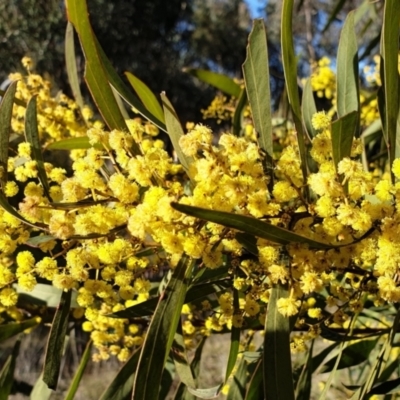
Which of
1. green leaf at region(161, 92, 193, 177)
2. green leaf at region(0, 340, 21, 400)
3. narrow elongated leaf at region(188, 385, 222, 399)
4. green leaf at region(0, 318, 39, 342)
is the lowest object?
green leaf at region(0, 340, 21, 400)

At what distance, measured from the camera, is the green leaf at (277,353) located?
79 cm

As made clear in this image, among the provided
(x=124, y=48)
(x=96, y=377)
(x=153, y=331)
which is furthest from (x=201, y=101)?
(x=153, y=331)

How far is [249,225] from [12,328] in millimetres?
834

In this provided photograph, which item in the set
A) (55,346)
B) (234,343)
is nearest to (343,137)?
(234,343)

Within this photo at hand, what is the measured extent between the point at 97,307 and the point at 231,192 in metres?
0.64

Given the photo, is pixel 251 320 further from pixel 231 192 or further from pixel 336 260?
pixel 231 192

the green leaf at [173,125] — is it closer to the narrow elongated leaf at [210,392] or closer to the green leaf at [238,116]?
the narrow elongated leaf at [210,392]

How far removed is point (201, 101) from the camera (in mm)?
9648

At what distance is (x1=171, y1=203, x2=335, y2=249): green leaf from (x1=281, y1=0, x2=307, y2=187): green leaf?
0.19 metres

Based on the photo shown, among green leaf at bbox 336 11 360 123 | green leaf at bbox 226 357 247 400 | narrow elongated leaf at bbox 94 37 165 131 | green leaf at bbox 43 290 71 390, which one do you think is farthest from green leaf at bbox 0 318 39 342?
green leaf at bbox 336 11 360 123

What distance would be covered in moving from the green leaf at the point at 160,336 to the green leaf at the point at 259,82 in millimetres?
253

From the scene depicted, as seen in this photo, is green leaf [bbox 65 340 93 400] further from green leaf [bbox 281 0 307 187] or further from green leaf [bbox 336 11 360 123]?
green leaf [bbox 336 11 360 123]

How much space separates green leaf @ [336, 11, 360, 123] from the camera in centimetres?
99

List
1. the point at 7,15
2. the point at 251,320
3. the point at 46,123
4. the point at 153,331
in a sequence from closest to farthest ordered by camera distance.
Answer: the point at 153,331
the point at 251,320
the point at 46,123
the point at 7,15
